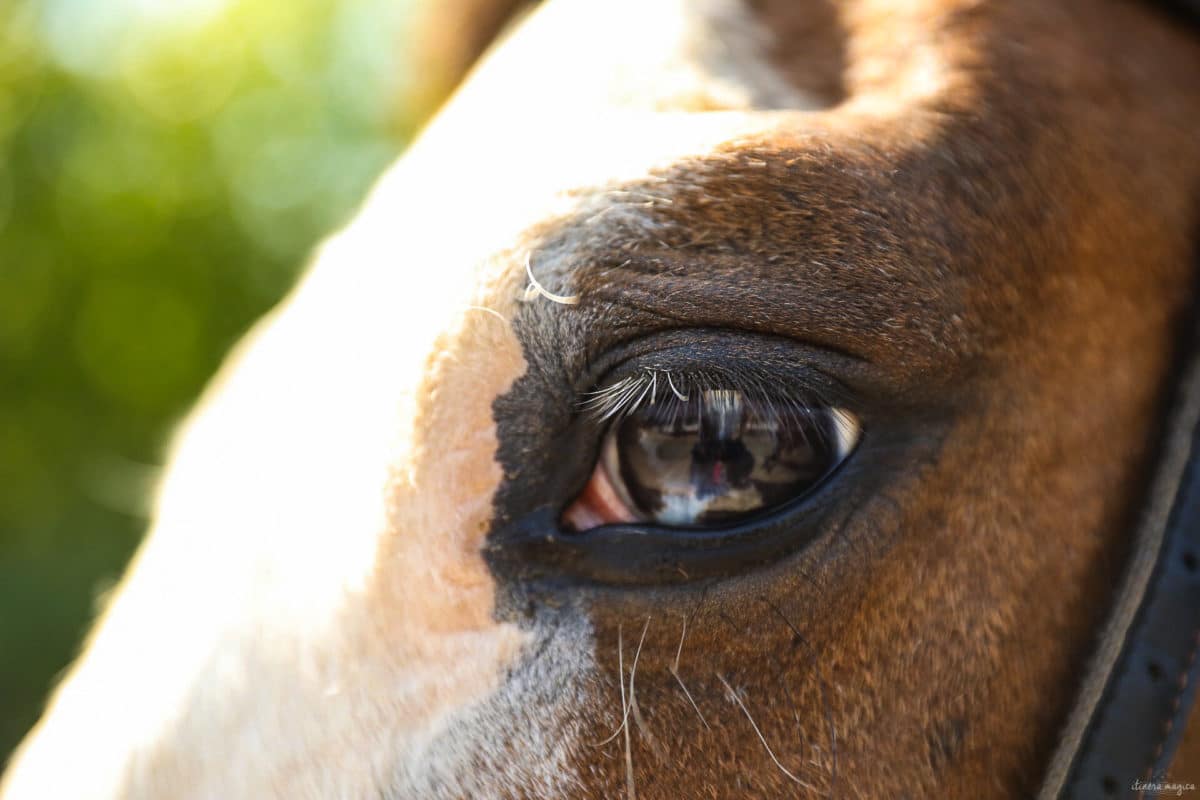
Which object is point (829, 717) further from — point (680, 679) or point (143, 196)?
point (143, 196)

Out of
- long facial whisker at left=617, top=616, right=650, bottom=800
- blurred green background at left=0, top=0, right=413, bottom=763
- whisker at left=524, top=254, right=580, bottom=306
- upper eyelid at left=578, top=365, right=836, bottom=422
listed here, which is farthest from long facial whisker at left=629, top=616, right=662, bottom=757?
blurred green background at left=0, top=0, right=413, bottom=763

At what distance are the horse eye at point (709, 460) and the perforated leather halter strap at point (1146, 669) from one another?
16.0 inches

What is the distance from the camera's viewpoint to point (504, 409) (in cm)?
124

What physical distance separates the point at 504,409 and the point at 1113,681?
2.73ft

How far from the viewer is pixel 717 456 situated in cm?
126

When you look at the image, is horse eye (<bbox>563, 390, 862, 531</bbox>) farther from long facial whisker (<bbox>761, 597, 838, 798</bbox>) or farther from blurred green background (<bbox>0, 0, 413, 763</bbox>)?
blurred green background (<bbox>0, 0, 413, 763</bbox>)

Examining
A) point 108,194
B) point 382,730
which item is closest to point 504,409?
point 382,730

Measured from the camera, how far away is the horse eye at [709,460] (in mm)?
1238

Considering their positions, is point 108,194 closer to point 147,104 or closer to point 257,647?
point 147,104

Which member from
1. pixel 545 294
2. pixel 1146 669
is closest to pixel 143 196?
pixel 545 294

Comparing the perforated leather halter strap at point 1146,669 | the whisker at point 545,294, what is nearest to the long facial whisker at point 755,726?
the perforated leather halter strap at point 1146,669

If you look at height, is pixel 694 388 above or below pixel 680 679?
above

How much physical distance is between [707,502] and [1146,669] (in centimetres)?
58

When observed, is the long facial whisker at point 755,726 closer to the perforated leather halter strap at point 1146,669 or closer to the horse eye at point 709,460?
the horse eye at point 709,460
